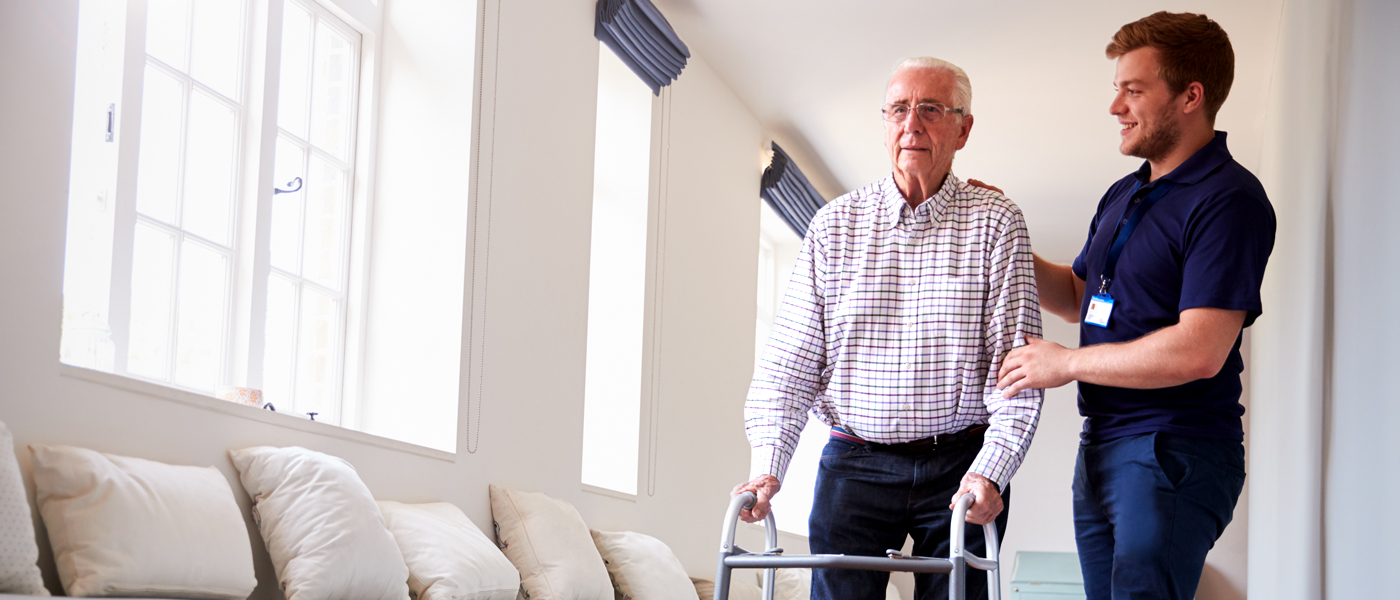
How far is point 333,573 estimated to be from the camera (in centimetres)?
284

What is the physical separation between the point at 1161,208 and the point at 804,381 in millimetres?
754

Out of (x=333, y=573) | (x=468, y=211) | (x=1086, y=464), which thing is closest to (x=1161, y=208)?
(x=1086, y=464)


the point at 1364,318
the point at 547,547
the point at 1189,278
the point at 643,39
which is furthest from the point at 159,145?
the point at 1364,318

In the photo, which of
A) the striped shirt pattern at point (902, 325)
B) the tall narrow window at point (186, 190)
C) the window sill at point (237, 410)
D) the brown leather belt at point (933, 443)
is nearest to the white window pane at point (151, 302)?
the tall narrow window at point (186, 190)

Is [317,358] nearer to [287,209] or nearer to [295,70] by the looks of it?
[287,209]

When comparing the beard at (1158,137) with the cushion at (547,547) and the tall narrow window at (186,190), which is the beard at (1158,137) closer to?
the cushion at (547,547)

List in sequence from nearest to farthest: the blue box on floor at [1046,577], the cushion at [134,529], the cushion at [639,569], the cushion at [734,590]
Answer: the cushion at [134,529] → the cushion at [639,569] → the cushion at [734,590] → the blue box on floor at [1046,577]

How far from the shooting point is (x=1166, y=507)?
2.00 m

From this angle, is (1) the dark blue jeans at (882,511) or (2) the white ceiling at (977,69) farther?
(2) the white ceiling at (977,69)

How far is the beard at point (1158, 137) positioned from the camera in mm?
2223

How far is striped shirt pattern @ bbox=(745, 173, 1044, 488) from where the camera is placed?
2127 millimetres

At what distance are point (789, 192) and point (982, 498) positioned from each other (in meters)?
6.01

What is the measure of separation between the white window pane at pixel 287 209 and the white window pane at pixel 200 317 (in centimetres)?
31

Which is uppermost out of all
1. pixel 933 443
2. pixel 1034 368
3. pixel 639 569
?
pixel 1034 368
